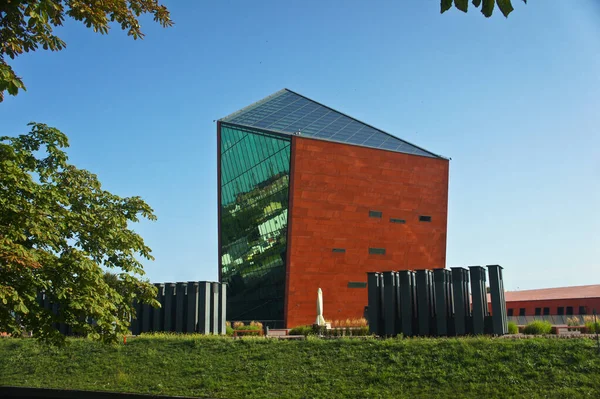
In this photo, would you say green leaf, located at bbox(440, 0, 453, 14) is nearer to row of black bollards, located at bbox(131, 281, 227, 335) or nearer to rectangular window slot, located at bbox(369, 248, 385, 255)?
row of black bollards, located at bbox(131, 281, 227, 335)

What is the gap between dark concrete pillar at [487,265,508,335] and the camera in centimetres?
2166

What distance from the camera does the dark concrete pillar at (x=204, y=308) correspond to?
30031mm

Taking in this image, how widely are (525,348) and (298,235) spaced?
22.4 metres

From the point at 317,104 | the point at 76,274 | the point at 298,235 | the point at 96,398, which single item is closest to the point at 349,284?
the point at 298,235

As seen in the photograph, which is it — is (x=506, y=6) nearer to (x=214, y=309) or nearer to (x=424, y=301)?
(x=424, y=301)

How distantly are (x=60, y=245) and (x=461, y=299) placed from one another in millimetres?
15825

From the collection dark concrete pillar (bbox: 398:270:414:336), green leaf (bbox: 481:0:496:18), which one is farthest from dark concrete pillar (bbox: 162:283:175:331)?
green leaf (bbox: 481:0:496:18)

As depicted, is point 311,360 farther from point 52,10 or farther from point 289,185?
point 289,185

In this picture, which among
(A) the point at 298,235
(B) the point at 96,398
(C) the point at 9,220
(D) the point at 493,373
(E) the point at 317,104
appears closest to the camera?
(C) the point at 9,220

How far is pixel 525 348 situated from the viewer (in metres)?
16.6

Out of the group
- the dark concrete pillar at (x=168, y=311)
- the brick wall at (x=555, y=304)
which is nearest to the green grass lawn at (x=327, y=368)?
the dark concrete pillar at (x=168, y=311)

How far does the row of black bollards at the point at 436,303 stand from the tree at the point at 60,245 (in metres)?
12.5

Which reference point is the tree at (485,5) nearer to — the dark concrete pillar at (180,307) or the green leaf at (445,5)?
the green leaf at (445,5)

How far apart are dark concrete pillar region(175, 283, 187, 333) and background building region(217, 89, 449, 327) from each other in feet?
26.2
